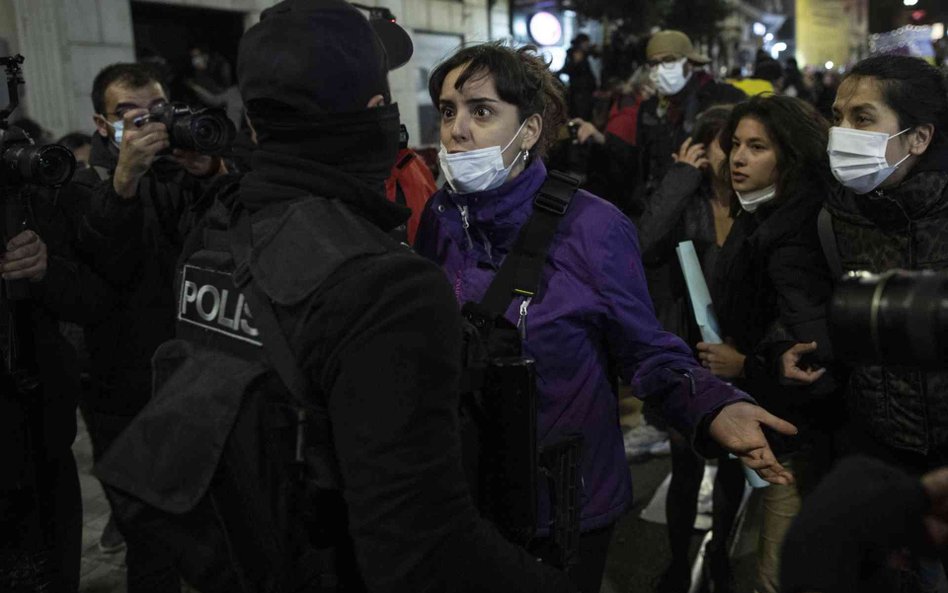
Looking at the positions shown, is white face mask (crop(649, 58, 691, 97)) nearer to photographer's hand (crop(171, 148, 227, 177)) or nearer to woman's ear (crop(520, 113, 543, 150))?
photographer's hand (crop(171, 148, 227, 177))

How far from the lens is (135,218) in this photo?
9.72 feet

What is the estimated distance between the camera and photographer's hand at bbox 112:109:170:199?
113 inches

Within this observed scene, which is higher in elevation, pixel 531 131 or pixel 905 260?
pixel 531 131

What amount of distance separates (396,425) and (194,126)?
2.13 metres

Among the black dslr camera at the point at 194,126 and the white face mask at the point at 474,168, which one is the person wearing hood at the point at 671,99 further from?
the white face mask at the point at 474,168

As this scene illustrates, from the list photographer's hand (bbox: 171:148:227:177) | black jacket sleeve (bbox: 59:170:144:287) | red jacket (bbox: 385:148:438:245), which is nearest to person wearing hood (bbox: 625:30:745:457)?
red jacket (bbox: 385:148:438:245)

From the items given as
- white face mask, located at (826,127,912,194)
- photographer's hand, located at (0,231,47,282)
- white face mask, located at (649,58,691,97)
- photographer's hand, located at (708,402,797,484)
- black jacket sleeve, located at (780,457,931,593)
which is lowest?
photographer's hand, located at (708,402,797,484)

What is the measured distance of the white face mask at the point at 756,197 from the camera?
3.11 m

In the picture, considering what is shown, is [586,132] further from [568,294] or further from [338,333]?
[338,333]

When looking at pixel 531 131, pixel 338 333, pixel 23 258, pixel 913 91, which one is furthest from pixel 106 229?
pixel 913 91

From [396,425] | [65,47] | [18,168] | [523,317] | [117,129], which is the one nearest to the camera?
[396,425]

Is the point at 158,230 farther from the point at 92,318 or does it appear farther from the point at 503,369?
the point at 503,369

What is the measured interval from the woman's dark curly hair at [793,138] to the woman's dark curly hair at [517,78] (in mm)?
1149

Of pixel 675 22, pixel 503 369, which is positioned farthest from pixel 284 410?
pixel 675 22
